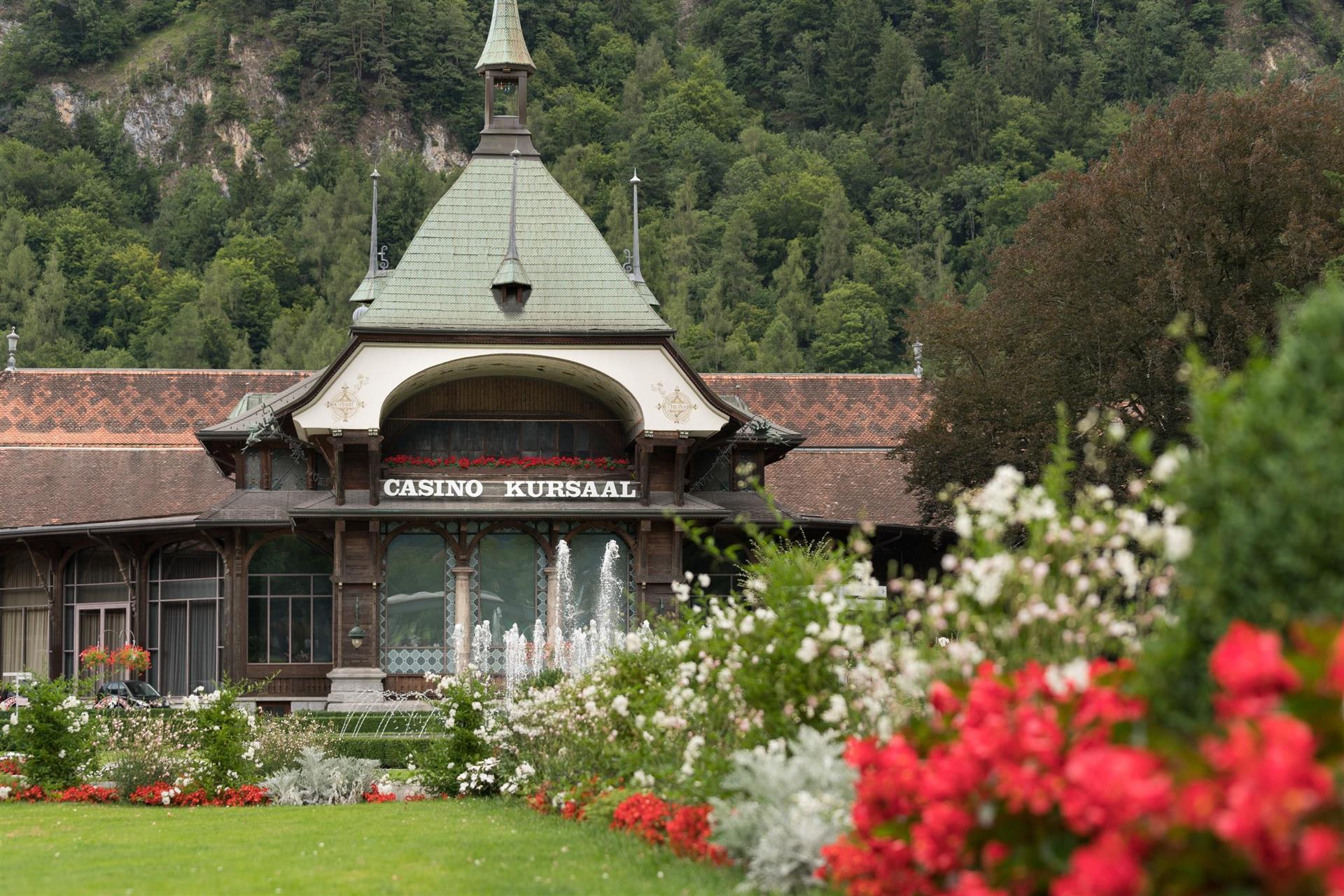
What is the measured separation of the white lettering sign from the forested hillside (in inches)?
1676

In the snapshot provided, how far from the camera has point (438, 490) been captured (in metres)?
37.2

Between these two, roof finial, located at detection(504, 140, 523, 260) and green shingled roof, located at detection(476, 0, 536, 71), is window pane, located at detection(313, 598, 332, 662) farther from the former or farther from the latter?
green shingled roof, located at detection(476, 0, 536, 71)

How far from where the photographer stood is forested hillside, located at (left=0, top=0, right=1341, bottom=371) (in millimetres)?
91625

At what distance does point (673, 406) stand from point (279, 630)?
30.8 feet

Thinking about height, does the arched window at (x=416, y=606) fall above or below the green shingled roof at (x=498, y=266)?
below

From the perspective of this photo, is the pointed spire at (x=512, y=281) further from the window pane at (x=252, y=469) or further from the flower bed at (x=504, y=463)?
the window pane at (x=252, y=469)

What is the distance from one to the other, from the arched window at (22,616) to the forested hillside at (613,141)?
1414 inches

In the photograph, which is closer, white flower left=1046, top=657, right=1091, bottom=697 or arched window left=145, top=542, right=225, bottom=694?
white flower left=1046, top=657, right=1091, bottom=697

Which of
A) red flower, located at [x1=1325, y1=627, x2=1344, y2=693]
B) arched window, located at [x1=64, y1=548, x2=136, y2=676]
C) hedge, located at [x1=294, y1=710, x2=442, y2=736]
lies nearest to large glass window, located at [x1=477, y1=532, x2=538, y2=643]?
hedge, located at [x1=294, y1=710, x2=442, y2=736]

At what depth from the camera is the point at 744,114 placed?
11925cm

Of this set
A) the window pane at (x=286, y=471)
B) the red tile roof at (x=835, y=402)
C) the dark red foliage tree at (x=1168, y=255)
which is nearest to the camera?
the dark red foliage tree at (x=1168, y=255)

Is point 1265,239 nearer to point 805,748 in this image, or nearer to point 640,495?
point 640,495

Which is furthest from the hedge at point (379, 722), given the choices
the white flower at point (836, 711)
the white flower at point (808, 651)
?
the white flower at point (808, 651)

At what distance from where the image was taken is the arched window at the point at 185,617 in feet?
132
